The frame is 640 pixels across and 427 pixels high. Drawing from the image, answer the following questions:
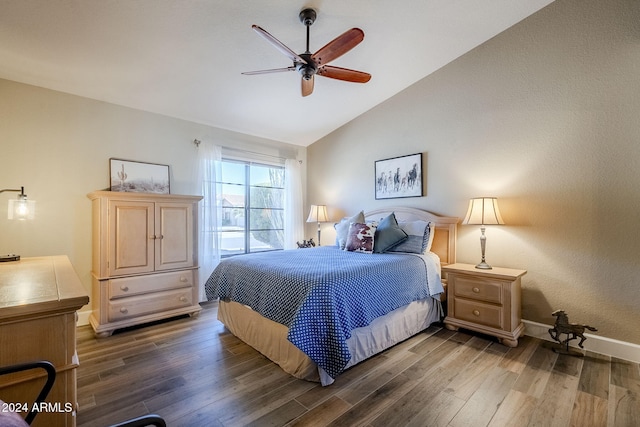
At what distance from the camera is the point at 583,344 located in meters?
2.55

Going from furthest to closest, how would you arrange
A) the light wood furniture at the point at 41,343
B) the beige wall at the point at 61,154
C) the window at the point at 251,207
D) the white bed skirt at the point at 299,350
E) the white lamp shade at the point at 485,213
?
1. the window at the point at 251,207
2. the white lamp shade at the point at 485,213
3. the beige wall at the point at 61,154
4. the white bed skirt at the point at 299,350
5. the light wood furniture at the point at 41,343

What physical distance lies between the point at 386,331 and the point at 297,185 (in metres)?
3.12

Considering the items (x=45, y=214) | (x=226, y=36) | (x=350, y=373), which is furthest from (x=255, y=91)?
(x=350, y=373)

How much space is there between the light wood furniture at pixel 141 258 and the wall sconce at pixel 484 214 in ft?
10.2

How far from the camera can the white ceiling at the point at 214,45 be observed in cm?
220

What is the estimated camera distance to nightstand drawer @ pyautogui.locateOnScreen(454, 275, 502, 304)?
2.70 metres

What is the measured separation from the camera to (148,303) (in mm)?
3102

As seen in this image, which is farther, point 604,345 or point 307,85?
point 307,85

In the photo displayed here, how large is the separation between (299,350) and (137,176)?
2841mm

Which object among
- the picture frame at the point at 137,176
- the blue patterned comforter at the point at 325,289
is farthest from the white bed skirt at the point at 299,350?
the picture frame at the point at 137,176

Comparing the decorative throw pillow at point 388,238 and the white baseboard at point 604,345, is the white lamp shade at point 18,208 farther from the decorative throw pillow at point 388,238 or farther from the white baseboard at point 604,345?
the white baseboard at point 604,345

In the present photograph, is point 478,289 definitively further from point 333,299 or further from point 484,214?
point 333,299

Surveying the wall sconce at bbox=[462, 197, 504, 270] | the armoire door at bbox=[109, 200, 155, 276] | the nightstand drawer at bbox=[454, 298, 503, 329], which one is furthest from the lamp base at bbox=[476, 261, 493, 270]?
the armoire door at bbox=[109, 200, 155, 276]

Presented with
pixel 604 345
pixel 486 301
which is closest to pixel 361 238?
pixel 486 301
